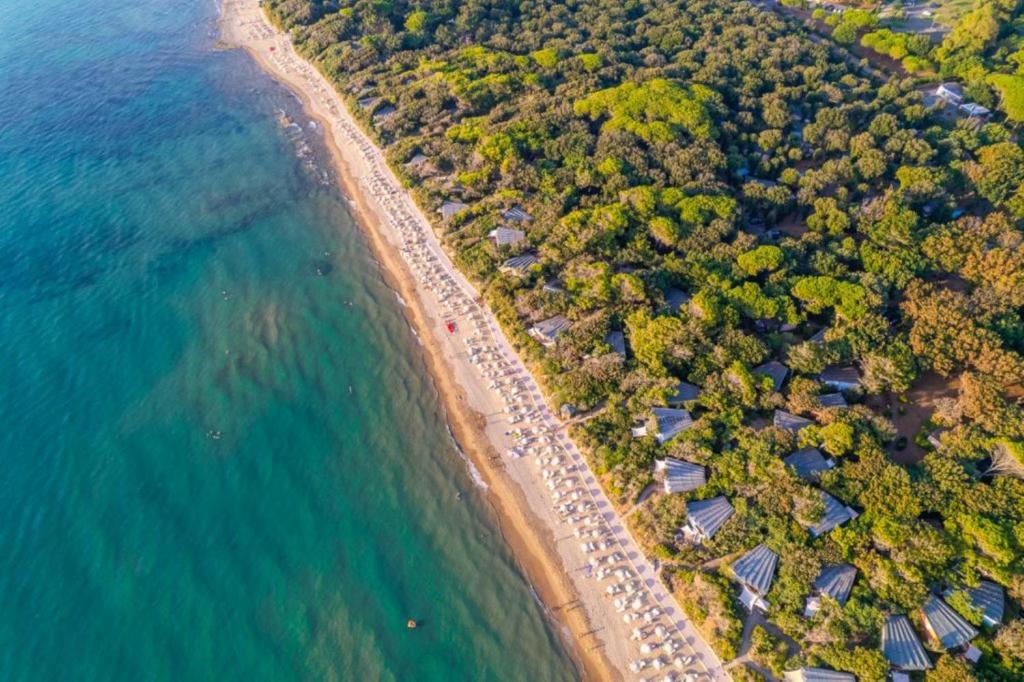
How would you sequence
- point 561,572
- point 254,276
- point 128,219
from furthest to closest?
point 128,219 < point 254,276 < point 561,572

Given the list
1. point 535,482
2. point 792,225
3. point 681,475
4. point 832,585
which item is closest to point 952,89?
point 792,225

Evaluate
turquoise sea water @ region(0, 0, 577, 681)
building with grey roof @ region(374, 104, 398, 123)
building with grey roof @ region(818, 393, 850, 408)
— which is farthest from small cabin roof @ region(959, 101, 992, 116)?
turquoise sea water @ region(0, 0, 577, 681)

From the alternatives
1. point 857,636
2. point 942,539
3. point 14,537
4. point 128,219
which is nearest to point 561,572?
point 857,636

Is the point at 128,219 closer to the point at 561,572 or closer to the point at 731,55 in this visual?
the point at 561,572

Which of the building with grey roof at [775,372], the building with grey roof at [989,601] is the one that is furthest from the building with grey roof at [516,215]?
the building with grey roof at [989,601]

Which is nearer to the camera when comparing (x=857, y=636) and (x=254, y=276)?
(x=857, y=636)

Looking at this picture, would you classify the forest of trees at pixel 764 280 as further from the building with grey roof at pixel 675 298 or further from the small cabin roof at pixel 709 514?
the small cabin roof at pixel 709 514
